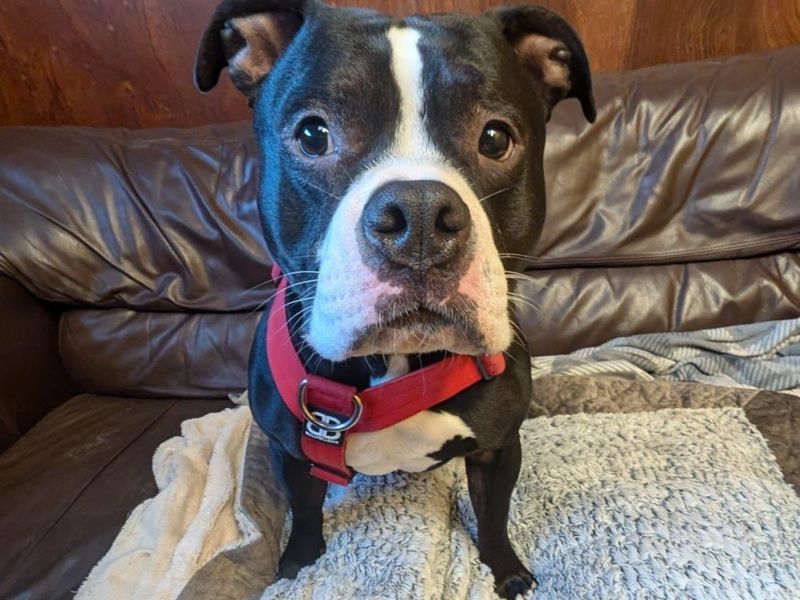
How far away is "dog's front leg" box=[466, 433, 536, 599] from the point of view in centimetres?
130

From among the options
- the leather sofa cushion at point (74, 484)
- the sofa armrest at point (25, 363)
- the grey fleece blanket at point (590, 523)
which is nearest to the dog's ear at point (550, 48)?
the grey fleece blanket at point (590, 523)

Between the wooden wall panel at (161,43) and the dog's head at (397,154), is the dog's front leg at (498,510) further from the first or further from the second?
the wooden wall panel at (161,43)

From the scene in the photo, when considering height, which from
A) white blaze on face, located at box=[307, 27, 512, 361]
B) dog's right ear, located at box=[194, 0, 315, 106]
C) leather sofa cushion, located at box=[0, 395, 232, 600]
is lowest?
leather sofa cushion, located at box=[0, 395, 232, 600]

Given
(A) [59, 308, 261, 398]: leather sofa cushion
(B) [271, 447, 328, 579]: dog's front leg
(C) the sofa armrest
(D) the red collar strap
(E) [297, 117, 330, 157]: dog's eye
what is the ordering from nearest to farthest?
(E) [297, 117, 330, 157]: dog's eye, (D) the red collar strap, (B) [271, 447, 328, 579]: dog's front leg, (C) the sofa armrest, (A) [59, 308, 261, 398]: leather sofa cushion

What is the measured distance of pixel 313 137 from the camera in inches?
39.3

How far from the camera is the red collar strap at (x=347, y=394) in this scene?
3.58ft

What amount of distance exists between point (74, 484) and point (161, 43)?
1403mm

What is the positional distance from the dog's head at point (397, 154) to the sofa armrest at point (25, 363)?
1.13m

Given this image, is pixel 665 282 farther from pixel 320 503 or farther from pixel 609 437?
pixel 320 503

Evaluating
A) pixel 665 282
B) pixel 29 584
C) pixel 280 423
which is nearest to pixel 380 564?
pixel 280 423

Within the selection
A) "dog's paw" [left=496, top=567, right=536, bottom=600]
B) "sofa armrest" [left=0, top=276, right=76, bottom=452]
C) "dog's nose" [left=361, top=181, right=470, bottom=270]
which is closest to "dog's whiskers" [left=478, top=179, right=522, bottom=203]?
"dog's nose" [left=361, top=181, right=470, bottom=270]

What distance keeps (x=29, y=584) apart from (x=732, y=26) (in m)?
2.44

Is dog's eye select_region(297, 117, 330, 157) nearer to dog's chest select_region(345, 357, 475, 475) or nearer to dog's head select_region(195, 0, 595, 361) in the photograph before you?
dog's head select_region(195, 0, 595, 361)

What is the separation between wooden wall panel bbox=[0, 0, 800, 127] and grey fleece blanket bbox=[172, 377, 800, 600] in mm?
1172
